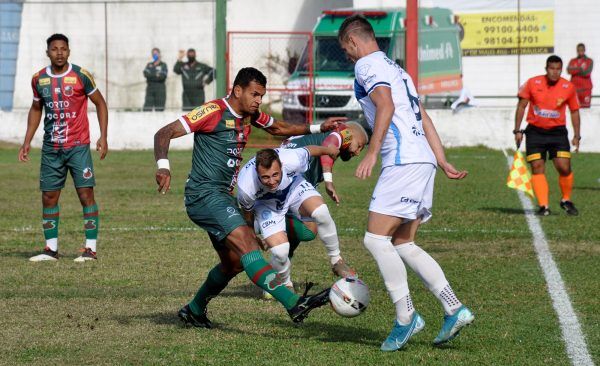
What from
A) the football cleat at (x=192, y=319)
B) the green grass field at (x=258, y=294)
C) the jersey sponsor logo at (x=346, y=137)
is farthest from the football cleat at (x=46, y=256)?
the jersey sponsor logo at (x=346, y=137)

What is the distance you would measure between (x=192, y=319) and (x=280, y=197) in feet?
4.12

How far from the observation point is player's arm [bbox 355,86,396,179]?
6.76 meters

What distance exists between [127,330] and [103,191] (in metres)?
10.5

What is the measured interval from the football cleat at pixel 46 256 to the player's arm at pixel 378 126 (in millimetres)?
5267

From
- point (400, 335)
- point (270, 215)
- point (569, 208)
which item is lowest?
point (400, 335)

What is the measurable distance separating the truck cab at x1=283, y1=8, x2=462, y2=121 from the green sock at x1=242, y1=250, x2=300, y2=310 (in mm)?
18900

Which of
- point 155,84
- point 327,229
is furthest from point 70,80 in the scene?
point 155,84

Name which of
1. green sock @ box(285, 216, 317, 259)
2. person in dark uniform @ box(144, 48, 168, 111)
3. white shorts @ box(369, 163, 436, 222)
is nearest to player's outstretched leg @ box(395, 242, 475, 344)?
white shorts @ box(369, 163, 436, 222)

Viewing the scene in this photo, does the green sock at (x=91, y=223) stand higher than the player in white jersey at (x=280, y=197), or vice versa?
the player in white jersey at (x=280, y=197)

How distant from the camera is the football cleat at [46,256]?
11156 millimetres

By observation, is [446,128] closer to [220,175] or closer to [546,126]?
[546,126]

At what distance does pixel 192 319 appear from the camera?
8000 millimetres

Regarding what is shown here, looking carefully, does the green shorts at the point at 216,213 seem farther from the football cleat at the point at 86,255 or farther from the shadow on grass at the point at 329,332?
the football cleat at the point at 86,255

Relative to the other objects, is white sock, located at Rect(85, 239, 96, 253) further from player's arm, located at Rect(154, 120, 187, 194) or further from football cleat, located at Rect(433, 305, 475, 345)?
football cleat, located at Rect(433, 305, 475, 345)
